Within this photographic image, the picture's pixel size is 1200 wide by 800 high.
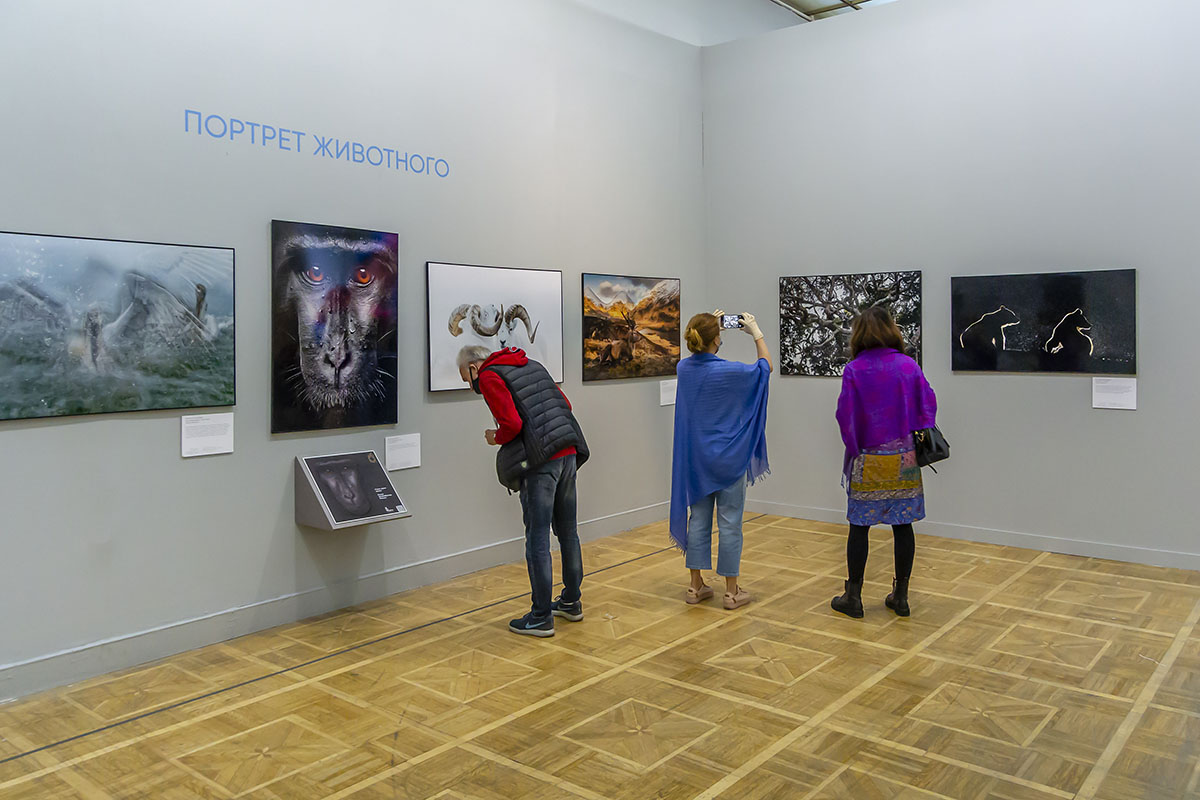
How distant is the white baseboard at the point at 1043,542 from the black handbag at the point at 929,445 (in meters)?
2.75

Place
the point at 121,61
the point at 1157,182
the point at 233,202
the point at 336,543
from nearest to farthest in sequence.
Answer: the point at 121,61, the point at 233,202, the point at 336,543, the point at 1157,182

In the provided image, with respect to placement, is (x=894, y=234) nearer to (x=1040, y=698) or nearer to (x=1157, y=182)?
(x=1157, y=182)

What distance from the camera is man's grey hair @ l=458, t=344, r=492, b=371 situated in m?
6.86

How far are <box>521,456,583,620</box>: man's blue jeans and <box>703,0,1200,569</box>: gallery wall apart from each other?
3.87 meters

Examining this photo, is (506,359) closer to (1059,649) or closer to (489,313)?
(489,313)

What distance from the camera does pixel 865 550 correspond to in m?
5.86

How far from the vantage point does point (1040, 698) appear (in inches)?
178

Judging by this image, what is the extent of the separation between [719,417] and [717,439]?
0.14 m

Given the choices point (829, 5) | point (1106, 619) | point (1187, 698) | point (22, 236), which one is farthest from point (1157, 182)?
point (22, 236)

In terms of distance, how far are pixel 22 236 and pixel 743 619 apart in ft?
14.9

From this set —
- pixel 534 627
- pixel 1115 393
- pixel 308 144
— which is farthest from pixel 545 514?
pixel 1115 393

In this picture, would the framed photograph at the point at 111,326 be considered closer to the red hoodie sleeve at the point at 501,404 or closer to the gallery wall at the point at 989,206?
the red hoodie sleeve at the point at 501,404

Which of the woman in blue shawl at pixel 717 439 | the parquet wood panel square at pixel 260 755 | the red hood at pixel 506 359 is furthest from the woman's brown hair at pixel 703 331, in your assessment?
the parquet wood panel square at pixel 260 755

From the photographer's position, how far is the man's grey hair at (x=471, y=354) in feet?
22.5
